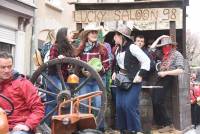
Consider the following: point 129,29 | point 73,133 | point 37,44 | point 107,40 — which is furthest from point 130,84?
point 37,44

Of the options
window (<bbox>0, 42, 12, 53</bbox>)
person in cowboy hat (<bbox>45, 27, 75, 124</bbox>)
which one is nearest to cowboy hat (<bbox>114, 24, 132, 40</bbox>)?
person in cowboy hat (<bbox>45, 27, 75, 124</bbox>)

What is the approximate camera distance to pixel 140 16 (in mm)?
8516

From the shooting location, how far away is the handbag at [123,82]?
7.25 meters

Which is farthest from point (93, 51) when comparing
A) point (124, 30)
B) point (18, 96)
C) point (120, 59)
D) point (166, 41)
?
point (18, 96)

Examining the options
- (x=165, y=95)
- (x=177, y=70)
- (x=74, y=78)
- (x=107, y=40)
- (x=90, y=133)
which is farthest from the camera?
(x=107, y=40)

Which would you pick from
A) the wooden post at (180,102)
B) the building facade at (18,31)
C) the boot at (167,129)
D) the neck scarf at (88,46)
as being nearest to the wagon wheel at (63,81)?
the neck scarf at (88,46)

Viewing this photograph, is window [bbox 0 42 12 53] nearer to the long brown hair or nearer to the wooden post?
the wooden post

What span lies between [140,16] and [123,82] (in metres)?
Answer: 1.67

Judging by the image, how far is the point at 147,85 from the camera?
810cm

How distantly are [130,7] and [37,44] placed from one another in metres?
9.14

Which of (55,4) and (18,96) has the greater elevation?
(55,4)

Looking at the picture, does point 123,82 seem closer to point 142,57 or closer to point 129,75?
point 129,75

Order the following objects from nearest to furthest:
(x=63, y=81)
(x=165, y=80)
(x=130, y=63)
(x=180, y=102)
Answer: (x=63, y=81) → (x=130, y=63) → (x=180, y=102) → (x=165, y=80)

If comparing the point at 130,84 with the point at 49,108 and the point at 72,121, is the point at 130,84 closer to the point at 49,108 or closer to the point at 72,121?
the point at 49,108
